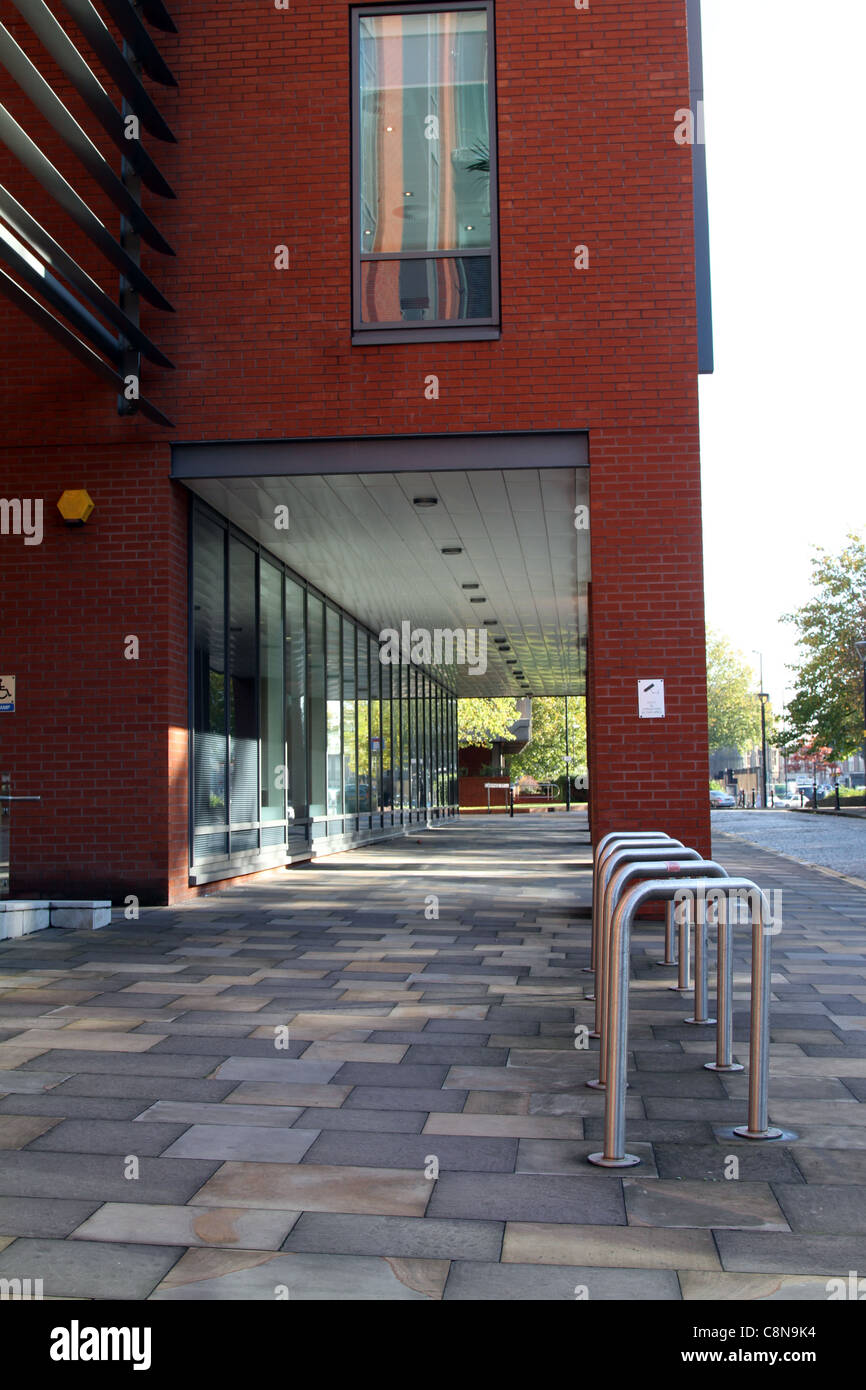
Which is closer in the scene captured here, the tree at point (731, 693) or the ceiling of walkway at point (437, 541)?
the ceiling of walkway at point (437, 541)

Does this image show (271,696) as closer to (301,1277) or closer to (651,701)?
(651,701)

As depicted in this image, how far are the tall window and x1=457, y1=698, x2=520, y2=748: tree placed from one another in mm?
33176

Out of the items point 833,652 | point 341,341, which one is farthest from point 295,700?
point 833,652

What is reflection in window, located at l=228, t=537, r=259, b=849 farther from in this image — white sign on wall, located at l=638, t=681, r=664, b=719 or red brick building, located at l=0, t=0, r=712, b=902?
white sign on wall, located at l=638, t=681, r=664, b=719

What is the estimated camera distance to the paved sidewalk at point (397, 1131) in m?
2.91

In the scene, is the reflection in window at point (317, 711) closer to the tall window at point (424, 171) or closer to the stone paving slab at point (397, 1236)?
the tall window at point (424, 171)

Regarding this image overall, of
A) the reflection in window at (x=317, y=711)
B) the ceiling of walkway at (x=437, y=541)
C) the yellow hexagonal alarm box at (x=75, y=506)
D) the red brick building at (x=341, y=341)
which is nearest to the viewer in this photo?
the red brick building at (x=341, y=341)

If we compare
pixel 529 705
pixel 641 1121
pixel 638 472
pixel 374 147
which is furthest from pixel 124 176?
pixel 529 705

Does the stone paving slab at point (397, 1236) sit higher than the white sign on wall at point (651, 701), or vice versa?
the white sign on wall at point (651, 701)

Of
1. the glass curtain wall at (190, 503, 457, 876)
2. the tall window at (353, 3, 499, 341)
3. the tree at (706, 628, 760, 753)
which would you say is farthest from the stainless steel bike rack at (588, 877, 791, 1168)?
the tree at (706, 628, 760, 753)

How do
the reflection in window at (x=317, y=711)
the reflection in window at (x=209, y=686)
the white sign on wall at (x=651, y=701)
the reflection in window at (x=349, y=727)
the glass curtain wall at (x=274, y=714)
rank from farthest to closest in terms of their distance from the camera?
the reflection in window at (x=349, y=727) < the reflection in window at (x=317, y=711) < the glass curtain wall at (x=274, y=714) < the reflection in window at (x=209, y=686) < the white sign on wall at (x=651, y=701)

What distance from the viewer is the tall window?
1000 cm

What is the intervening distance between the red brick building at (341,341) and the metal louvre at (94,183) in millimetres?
55

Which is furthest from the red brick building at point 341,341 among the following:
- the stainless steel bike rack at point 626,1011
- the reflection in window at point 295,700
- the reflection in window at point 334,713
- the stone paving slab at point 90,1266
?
the reflection in window at point 334,713
